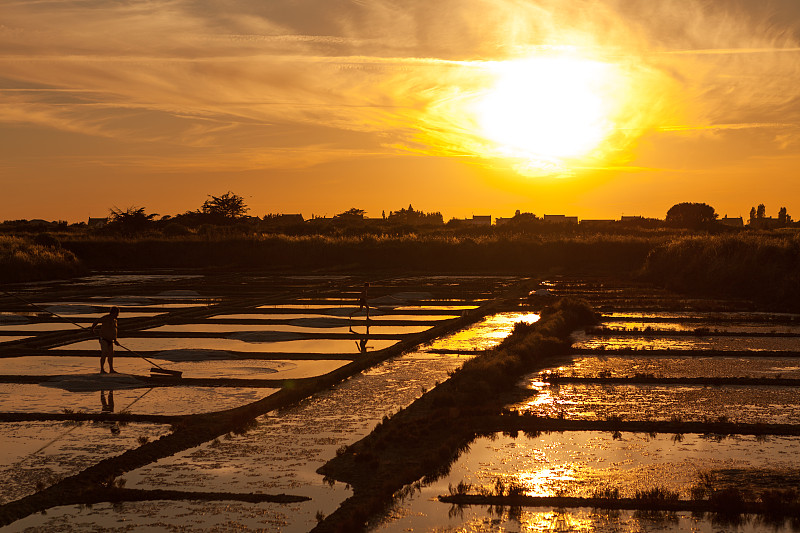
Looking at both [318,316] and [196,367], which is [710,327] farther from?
[196,367]

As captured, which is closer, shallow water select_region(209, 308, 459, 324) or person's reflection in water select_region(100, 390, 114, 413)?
person's reflection in water select_region(100, 390, 114, 413)

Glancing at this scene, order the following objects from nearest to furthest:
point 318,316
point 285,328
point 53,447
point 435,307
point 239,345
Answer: point 53,447 → point 239,345 → point 285,328 → point 318,316 → point 435,307

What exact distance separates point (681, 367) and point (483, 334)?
6.08 meters

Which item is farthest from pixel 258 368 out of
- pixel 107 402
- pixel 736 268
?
pixel 736 268

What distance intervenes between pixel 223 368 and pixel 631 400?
24.8ft

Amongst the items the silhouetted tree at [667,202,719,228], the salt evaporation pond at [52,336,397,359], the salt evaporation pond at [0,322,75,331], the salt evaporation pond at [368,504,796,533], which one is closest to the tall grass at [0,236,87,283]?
the salt evaporation pond at [0,322,75,331]

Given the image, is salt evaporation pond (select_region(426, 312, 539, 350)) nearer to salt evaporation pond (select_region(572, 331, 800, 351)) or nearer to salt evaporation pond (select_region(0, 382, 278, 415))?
salt evaporation pond (select_region(572, 331, 800, 351))

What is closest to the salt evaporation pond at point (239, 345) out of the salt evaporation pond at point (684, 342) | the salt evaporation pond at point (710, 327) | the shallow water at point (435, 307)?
the salt evaporation pond at point (684, 342)

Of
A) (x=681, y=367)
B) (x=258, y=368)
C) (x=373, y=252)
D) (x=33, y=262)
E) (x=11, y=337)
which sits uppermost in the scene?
(x=373, y=252)

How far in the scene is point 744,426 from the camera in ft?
35.7

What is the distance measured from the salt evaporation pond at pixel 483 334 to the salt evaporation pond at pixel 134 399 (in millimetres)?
6677

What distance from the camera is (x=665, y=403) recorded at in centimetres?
1270

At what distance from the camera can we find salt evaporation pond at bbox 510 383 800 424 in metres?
11.7

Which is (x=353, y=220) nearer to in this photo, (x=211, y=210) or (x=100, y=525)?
(x=211, y=210)
